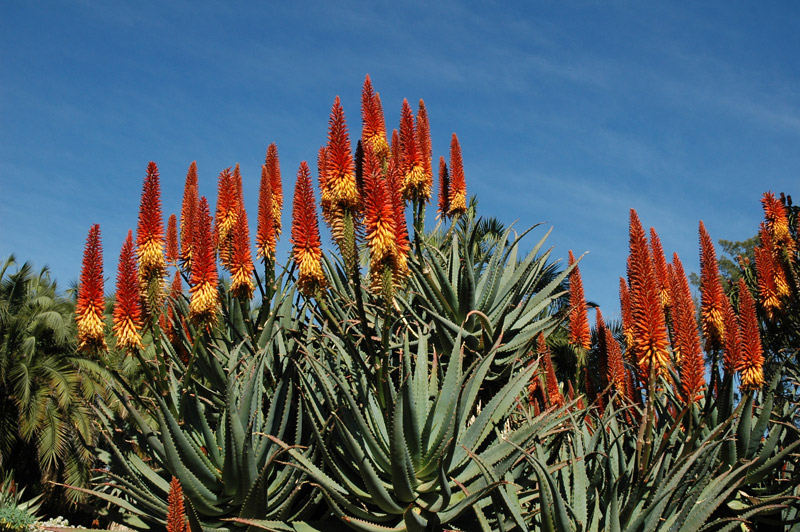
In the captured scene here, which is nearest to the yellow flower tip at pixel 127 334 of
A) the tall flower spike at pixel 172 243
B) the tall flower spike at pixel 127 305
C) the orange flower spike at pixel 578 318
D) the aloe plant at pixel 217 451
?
the tall flower spike at pixel 127 305

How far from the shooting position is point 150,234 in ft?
14.8

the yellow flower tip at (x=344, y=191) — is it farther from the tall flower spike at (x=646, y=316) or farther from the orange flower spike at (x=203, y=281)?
the tall flower spike at (x=646, y=316)

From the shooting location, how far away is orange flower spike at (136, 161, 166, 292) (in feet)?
14.5

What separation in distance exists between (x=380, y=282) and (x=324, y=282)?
67 cm

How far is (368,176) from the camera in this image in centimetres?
374

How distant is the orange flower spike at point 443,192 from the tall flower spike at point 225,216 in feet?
6.76

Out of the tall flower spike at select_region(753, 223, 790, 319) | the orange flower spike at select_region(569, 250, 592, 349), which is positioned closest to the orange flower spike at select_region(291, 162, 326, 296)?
the orange flower spike at select_region(569, 250, 592, 349)

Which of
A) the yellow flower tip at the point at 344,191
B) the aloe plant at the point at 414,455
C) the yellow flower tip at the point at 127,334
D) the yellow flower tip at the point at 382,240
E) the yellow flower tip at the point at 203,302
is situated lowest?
the aloe plant at the point at 414,455

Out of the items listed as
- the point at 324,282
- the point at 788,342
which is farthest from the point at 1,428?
the point at 788,342

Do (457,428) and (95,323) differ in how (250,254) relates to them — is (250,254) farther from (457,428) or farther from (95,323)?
(457,428)

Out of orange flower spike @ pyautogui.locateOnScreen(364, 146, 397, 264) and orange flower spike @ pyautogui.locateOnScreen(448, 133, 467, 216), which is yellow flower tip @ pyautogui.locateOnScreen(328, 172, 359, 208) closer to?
orange flower spike @ pyautogui.locateOnScreen(364, 146, 397, 264)

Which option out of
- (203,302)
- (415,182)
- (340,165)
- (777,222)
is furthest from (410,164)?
(777,222)

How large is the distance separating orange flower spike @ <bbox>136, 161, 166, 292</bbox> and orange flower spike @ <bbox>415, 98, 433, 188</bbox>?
7.10 feet

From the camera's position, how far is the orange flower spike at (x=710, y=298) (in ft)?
14.9
